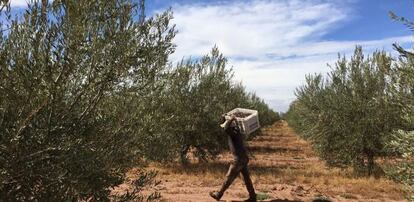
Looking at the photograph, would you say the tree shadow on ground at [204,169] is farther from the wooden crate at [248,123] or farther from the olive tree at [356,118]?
the wooden crate at [248,123]

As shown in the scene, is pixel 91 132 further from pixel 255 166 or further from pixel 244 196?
pixel 255 166

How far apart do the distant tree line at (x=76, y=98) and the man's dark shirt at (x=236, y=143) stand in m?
4.16

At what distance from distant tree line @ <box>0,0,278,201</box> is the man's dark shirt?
4156mm

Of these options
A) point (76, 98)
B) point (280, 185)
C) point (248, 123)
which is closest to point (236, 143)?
point (248, 123)

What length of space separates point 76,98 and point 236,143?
6.79 m

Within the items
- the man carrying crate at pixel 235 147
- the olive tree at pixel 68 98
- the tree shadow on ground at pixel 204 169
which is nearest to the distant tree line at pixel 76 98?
the olive tree at pixel 68 98

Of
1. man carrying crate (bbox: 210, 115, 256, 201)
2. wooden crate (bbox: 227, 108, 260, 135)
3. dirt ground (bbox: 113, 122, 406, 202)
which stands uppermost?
wooden crate (bbox: 227, 108, 260, 135)

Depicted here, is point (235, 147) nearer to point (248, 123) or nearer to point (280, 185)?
point (248, 123)

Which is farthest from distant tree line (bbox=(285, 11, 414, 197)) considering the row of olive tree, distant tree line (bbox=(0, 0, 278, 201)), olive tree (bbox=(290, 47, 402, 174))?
distant tree line (bbox=(0, 0, 278, 201))

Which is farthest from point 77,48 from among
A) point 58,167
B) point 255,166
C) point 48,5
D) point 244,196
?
point 255,166

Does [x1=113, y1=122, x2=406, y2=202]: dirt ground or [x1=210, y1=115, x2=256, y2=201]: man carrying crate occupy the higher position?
[x1=210, y1=115, x2=256, y2=201]: man carrying crate

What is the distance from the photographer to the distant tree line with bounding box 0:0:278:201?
5148 millimetres

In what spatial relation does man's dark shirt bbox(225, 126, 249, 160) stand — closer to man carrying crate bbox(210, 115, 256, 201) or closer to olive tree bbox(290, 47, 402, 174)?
man carrying crate bbox(210, 115, 256, 201)

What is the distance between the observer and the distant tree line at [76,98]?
515 cm
